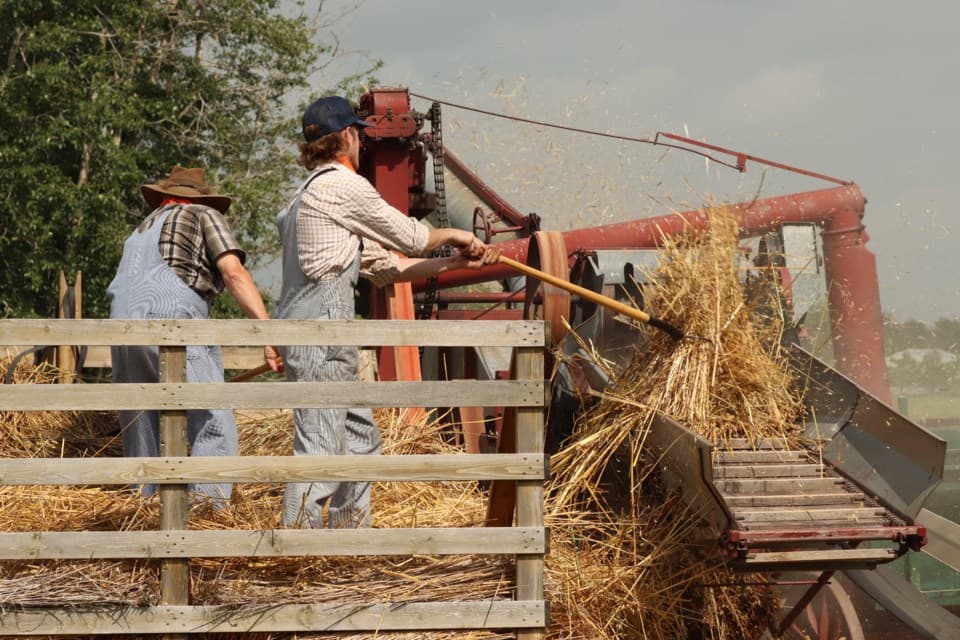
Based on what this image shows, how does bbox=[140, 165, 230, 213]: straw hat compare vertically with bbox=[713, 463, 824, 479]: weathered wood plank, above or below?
above

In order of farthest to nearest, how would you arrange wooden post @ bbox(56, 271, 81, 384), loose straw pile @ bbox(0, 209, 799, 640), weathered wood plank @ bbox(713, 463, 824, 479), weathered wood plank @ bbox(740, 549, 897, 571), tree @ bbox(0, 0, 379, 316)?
tree @ bbox(0, 0, 379, 316) → wooden post @ bbox(56, 271, 81, 384) → weathered wood plank @ bbox(713, 463, 824, 479) → weathered wood plank @ bbox(740, 549, 897, 571) → loose straw pile @ bbox(0, 209, 799, 640)

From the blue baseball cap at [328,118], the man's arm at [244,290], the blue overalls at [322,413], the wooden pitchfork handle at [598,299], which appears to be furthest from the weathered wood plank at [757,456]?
the blue baseball cap at [328,118]

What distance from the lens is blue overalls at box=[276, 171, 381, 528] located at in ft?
12.8

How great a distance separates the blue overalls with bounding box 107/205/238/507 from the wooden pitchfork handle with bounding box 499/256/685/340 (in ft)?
3.98

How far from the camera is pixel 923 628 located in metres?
5.46

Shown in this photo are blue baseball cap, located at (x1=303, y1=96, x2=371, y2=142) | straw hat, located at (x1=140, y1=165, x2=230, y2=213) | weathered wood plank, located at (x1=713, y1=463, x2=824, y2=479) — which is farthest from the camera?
straw hat, located at (x1=140, y1=165, x2=230, y2=213)

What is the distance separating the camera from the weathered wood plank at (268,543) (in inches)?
141

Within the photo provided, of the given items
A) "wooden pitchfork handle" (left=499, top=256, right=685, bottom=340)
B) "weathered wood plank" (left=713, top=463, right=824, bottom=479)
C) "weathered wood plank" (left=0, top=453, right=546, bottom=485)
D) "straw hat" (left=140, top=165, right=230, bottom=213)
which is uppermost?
"straw hat" (left=140, top=165, right=230, bottom=213)

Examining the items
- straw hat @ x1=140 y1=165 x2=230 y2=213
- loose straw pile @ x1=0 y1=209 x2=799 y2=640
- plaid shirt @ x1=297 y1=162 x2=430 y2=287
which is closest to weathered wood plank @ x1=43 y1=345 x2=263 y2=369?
loose straw pile @ x1=0 y1=209 x2=799 y2=640

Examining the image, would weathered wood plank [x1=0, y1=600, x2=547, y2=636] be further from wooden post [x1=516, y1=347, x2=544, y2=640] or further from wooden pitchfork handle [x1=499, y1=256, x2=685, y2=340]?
wooden pitchfork handle [x1=499, y1=256, x2=685, y2=340]

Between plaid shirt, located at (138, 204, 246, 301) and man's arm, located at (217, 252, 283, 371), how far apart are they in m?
0.05

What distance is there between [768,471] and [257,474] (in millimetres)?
1973

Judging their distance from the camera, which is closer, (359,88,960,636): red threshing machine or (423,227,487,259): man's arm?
(359,88,960,636): red threshing machine

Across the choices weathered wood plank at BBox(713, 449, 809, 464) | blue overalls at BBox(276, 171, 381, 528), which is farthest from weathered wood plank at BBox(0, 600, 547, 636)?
weathered wood plank at BBox(713, 449, 809, 464)
